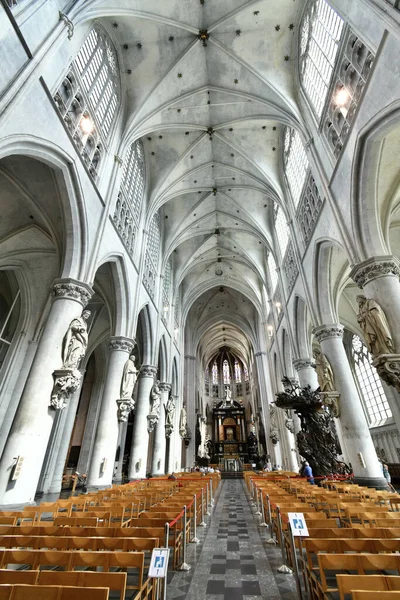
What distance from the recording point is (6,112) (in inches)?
236

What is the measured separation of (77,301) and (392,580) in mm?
8542

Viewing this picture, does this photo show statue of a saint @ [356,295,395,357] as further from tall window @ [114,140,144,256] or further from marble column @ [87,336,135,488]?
tall window @ [114,140,144,256]

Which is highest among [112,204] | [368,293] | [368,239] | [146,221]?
[146,221]

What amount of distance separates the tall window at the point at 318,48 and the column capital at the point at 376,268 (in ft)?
23.3

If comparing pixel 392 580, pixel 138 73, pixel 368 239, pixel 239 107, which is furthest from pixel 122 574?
pixel 239 107

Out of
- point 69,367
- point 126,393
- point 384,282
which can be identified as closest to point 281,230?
point 384,282

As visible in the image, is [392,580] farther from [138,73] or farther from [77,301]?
[138,73]

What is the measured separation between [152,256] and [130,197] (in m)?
4.76

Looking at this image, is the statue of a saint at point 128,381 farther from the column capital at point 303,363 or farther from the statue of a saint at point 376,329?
the column capital at point 303,363

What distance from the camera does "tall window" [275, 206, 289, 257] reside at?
19.0 metres

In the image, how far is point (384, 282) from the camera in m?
8.09

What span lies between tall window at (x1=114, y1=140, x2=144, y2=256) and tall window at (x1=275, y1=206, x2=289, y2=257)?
9.01 meters

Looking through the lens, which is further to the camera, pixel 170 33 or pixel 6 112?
pixel 170 33

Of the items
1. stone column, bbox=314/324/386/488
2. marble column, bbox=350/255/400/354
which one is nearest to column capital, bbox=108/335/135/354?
stone column, bbox=314/324/386/488
